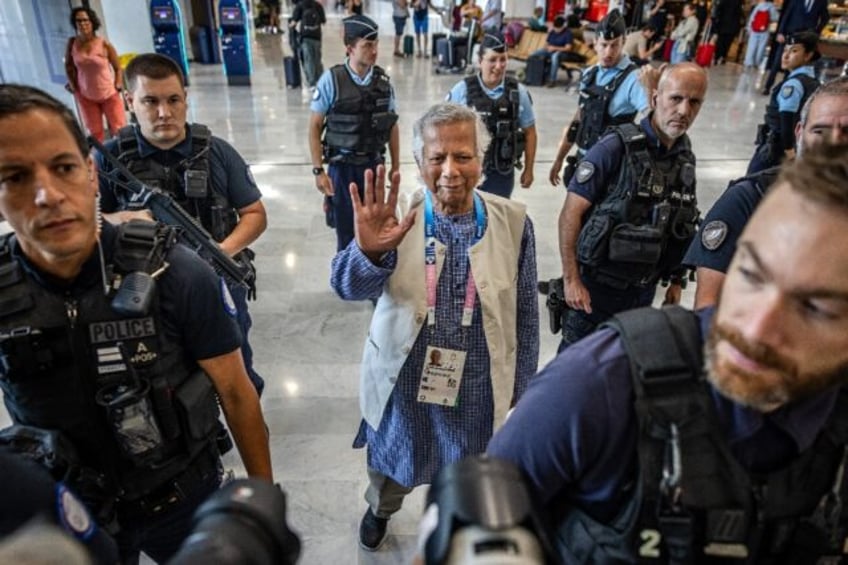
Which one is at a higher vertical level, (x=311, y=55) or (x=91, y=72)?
(x=91, y=72)

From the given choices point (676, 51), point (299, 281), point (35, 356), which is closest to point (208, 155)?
point (35, 356)

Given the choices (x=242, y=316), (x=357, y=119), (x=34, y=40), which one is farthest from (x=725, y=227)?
(x=34, y=40)

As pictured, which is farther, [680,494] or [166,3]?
[166,3]

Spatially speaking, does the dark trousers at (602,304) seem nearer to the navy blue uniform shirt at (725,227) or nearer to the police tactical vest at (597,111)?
the navy blue uniform shirt at (725,227)

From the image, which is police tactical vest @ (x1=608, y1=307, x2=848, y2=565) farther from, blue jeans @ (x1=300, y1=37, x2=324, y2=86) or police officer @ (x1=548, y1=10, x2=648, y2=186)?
blue jeans @ (x1=300, y1=37, x2=324, y2=86)

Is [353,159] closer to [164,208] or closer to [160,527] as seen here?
[164,208]

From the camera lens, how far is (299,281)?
433 centimetres

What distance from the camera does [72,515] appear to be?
902mm

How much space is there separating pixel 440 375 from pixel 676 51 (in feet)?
44.4

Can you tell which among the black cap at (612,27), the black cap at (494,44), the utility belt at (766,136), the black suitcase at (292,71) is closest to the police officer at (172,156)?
the black cap at (494,44)

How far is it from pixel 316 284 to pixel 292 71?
24.2 ft

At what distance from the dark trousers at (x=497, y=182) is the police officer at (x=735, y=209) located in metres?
2.19

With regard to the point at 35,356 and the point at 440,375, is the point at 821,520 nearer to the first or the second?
the point at 440,375

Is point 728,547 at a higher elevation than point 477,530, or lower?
lower
